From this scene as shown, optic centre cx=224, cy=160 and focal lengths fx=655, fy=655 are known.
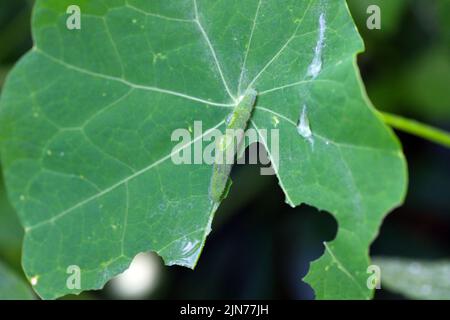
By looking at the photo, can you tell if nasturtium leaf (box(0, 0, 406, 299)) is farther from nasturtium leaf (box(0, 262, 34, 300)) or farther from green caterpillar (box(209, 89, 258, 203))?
nasturtium leaf (box(0, 262, 34, 300))

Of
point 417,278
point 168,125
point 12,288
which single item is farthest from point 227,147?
point 417,278

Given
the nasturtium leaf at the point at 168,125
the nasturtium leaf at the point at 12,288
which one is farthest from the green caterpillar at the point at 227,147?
the nasturtium leaf at the point at 12,288

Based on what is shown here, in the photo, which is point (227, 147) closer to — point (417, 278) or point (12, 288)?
point (12, 288)

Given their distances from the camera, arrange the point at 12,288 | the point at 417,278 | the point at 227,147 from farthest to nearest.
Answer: the point at 417,278 < the point at 12,288 < the point at 227,147

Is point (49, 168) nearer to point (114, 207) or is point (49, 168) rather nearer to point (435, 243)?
point (114, 207)

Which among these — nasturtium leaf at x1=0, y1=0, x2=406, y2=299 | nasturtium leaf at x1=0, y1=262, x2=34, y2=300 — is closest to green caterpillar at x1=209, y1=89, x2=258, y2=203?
nasturtium leaf at x1=0, y1=0, x2=406, y2=299

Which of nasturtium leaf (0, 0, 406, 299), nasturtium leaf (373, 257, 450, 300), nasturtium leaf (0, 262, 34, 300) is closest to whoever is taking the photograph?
nasturtium leaf (0, 0, 406, 299)
